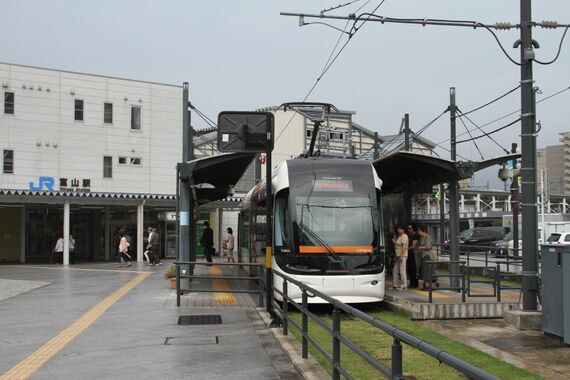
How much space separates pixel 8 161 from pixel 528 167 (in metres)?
28.0

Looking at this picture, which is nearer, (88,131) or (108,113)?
(88,131)

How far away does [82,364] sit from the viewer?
799cm

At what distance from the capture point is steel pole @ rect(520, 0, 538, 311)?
10.8 metres

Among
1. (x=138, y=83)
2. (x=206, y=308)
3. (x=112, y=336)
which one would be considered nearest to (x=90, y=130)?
(x=138, y=83)

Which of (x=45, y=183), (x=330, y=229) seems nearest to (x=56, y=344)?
(x=330, y=229)

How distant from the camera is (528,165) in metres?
11.0

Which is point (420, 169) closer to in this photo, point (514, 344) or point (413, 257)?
point (413, 257)

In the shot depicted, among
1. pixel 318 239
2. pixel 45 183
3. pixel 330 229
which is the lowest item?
pixel 318 239

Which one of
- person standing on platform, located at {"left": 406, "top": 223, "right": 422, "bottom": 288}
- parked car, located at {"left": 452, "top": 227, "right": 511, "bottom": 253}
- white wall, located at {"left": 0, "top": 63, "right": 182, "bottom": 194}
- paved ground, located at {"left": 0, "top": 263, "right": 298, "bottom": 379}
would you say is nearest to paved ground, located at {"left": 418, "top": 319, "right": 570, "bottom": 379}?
paved ground, located at {"left": 0, "top": 263, "right": 298, "bottom": 379}

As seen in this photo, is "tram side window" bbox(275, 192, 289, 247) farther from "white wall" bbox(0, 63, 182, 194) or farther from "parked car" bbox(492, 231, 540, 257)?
"white wall" bbox(0, 63, 182, 194)

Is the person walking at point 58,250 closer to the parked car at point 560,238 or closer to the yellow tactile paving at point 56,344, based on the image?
the yellow tactile paving at point 56,344

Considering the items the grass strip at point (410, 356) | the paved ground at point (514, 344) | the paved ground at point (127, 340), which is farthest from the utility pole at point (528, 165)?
the paved ground at point (127, 340)

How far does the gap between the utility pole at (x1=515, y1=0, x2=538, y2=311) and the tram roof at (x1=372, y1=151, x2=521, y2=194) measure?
3150 mm

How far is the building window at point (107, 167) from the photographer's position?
114ft
